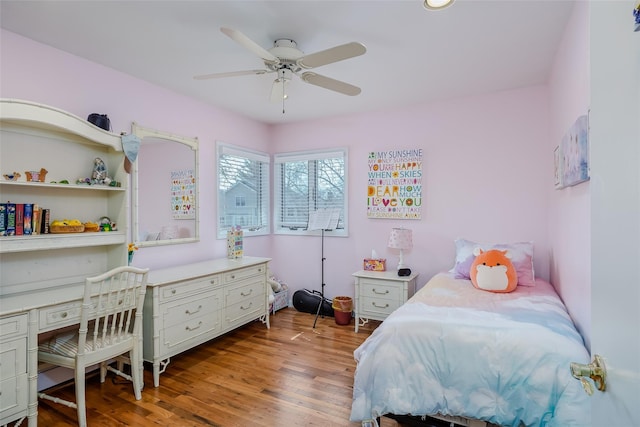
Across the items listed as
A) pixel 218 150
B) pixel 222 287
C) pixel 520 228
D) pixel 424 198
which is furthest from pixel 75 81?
pixel 520 228

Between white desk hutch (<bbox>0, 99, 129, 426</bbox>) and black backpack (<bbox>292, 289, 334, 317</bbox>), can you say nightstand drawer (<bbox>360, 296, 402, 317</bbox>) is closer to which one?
black backpack (<bbox>292, 289, 334, 317</bbox>)

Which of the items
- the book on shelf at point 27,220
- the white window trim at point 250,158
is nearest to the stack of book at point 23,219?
the book on shelf at point 27,220

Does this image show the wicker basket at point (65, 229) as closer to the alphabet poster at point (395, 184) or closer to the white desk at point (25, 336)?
the white desk at point (25, 336)

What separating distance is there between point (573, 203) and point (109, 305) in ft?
9.90

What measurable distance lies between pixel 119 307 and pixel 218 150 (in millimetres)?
2097

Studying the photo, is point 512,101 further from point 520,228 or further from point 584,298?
point 584,298

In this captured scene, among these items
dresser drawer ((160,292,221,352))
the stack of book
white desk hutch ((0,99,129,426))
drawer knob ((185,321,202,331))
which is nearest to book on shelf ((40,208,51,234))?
the stack of book

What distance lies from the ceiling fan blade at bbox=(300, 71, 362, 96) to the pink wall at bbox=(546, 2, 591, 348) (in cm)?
→ 128

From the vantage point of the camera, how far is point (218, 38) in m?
2.25

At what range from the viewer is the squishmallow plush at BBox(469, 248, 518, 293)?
2.53 meters

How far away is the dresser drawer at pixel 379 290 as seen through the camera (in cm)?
337

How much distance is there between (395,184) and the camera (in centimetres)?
380

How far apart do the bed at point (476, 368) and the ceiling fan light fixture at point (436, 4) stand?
1.72 metres

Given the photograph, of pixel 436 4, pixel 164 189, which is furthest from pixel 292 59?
pixel 164 189
